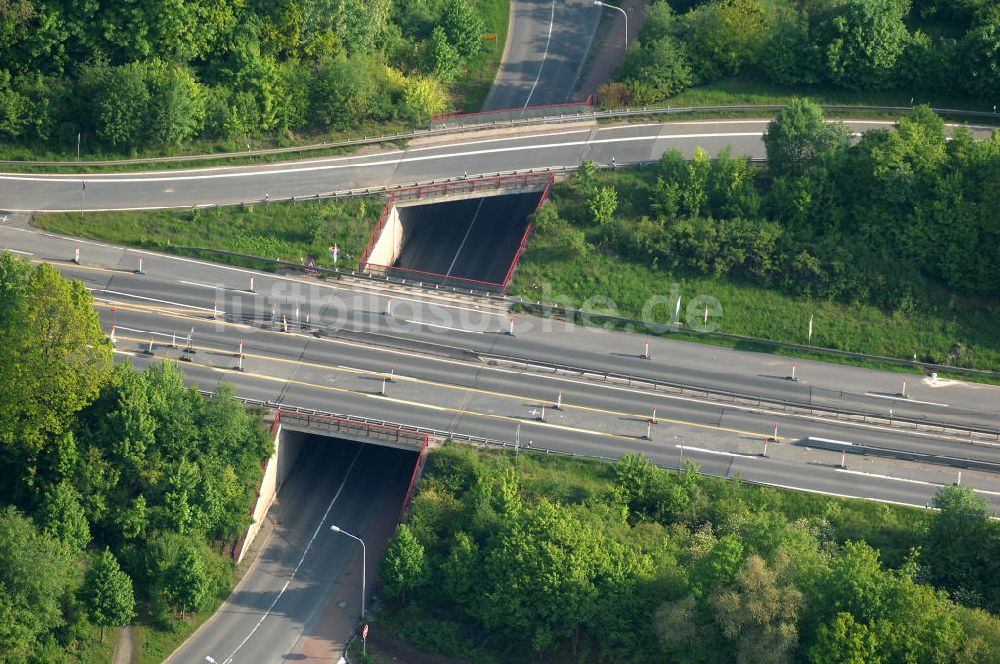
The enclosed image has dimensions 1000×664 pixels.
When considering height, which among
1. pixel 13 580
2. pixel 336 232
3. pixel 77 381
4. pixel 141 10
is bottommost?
pixel 13 580

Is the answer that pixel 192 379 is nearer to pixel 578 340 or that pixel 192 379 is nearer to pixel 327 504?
pixel 327 504

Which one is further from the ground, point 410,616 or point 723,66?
point 723,66

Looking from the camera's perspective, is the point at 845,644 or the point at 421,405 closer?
the point at 845,644

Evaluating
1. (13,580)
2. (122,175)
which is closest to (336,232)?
(122,175)

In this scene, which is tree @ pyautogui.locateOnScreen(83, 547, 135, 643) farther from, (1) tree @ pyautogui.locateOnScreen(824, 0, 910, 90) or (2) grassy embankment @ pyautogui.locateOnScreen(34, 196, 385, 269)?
(1) tree @ pyautogui.locateOnScreen(824, 0, 910, 90)

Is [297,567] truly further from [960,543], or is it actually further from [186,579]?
[960,543]

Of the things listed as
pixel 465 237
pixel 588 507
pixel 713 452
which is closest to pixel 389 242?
pixel 465 237

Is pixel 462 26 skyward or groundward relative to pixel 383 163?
skyward

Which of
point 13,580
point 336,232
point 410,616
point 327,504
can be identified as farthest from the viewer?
point 336,232
